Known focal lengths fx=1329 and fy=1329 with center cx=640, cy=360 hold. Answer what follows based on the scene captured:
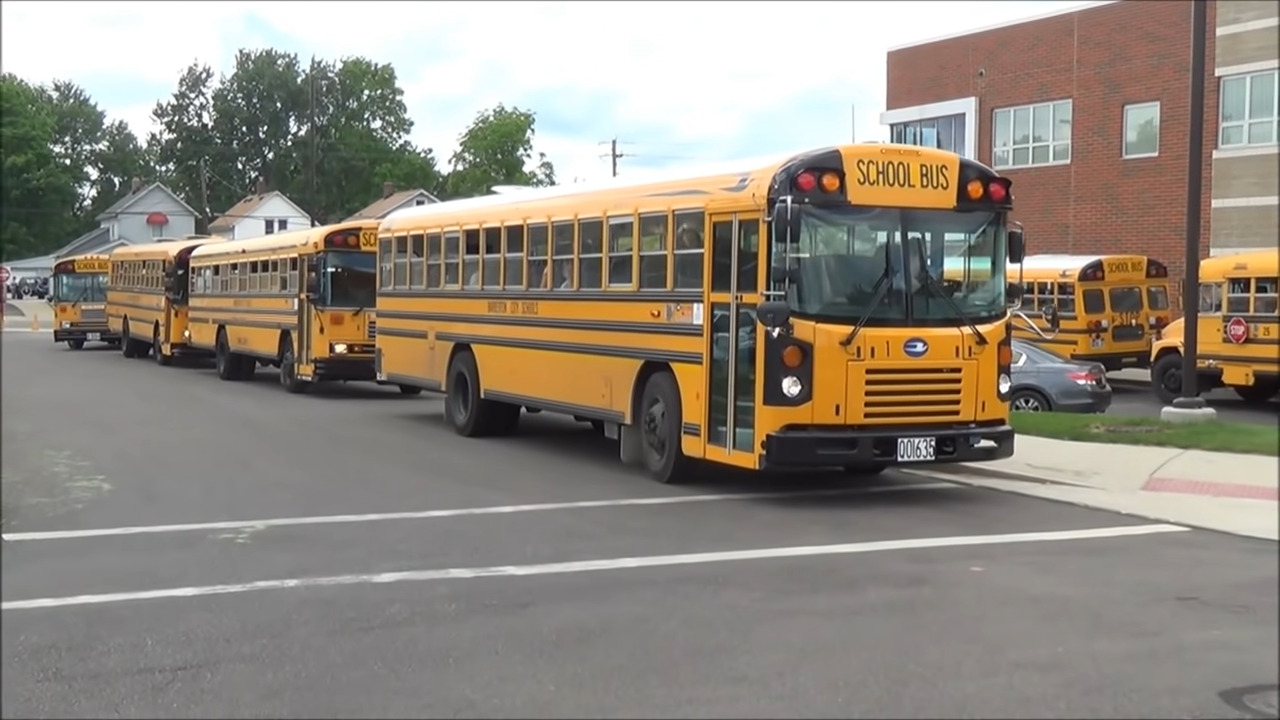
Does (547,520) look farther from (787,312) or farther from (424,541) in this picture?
(787,312)

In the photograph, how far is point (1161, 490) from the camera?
486 cm

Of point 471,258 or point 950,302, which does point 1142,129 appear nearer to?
point 471,258

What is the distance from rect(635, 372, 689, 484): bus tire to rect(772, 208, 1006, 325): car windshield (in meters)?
1.86

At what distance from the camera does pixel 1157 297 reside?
26609 mm

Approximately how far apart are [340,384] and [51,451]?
25.0m

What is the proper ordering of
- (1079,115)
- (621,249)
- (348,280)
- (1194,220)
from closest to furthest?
(1194,220), (621,249), (348,280), (1079,115)

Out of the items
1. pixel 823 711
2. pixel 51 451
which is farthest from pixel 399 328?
pixel 51 451

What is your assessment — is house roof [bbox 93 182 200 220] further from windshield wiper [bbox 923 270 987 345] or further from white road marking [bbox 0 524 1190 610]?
windshield wiper [bbox 923 270 987 345]

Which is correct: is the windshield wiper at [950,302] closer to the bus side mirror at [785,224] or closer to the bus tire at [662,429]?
the bus side mirror at [785,224]

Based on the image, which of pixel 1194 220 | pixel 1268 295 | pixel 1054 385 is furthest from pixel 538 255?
pixel 1268 295

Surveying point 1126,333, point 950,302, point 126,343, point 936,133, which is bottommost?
point 126,343

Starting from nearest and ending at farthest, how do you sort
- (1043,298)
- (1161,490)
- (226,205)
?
(1161,490) < (226,205) < (1043,298)

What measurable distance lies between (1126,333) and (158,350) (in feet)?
72.6

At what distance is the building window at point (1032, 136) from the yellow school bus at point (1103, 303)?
3560 millimetres
